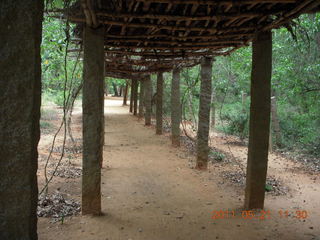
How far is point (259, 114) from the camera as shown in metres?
4.67

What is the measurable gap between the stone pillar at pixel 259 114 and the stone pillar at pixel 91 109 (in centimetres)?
260

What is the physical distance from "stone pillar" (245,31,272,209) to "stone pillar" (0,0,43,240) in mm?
3755

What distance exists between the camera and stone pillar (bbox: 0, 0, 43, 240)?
5.62 feet

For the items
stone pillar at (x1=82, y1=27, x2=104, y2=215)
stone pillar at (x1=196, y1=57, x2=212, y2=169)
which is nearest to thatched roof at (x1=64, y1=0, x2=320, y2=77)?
stone pillar at (x1=82, y1=27, x2=104, y2=215)

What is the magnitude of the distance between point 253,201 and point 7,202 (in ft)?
13.5

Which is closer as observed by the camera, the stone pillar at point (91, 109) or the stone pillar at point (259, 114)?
the stone pillar at point (91, 109)

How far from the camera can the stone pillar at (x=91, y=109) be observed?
4.39 m

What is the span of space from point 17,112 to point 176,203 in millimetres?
4268

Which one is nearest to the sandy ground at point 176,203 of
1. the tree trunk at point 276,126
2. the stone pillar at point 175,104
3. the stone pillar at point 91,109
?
the stone pillar at point 91,109

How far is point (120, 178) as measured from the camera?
22.9 feet

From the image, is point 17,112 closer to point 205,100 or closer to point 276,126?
point 205,100
